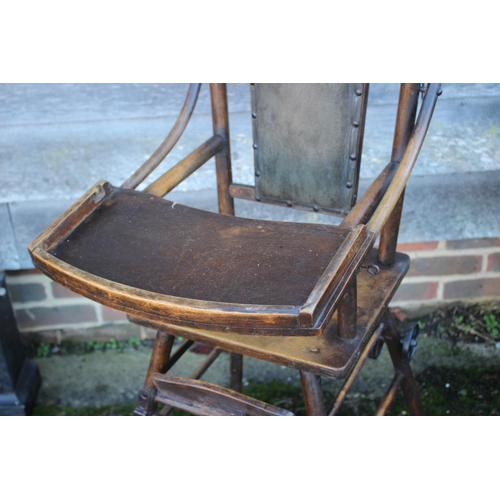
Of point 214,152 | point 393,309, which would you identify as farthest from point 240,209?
point 393,309

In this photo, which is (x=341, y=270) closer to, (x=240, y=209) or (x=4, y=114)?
(x=240, y=209)

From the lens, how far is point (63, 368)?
2.10m

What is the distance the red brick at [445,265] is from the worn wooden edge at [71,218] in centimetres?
110

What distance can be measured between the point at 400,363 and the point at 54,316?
3.77ft

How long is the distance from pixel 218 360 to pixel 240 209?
553mm

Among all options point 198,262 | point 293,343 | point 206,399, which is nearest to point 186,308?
point 198,262

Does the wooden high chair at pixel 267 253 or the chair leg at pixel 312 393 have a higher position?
the wooden high chair at pixel 267 253

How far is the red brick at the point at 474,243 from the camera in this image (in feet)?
6.48

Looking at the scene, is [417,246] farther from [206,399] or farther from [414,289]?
[206,399]

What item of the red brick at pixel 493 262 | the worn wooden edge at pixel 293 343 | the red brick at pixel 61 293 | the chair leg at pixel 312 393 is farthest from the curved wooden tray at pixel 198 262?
the red brick at pixel 493 262

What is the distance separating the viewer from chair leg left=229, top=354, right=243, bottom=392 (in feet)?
5.69

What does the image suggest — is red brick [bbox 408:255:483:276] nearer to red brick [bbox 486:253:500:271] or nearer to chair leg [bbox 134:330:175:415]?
red brick [bbox 486:253:500:271]

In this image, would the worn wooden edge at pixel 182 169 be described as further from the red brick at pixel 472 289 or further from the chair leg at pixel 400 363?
the red brick at pixel 472 289

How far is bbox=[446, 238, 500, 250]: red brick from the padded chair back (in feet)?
2.51
